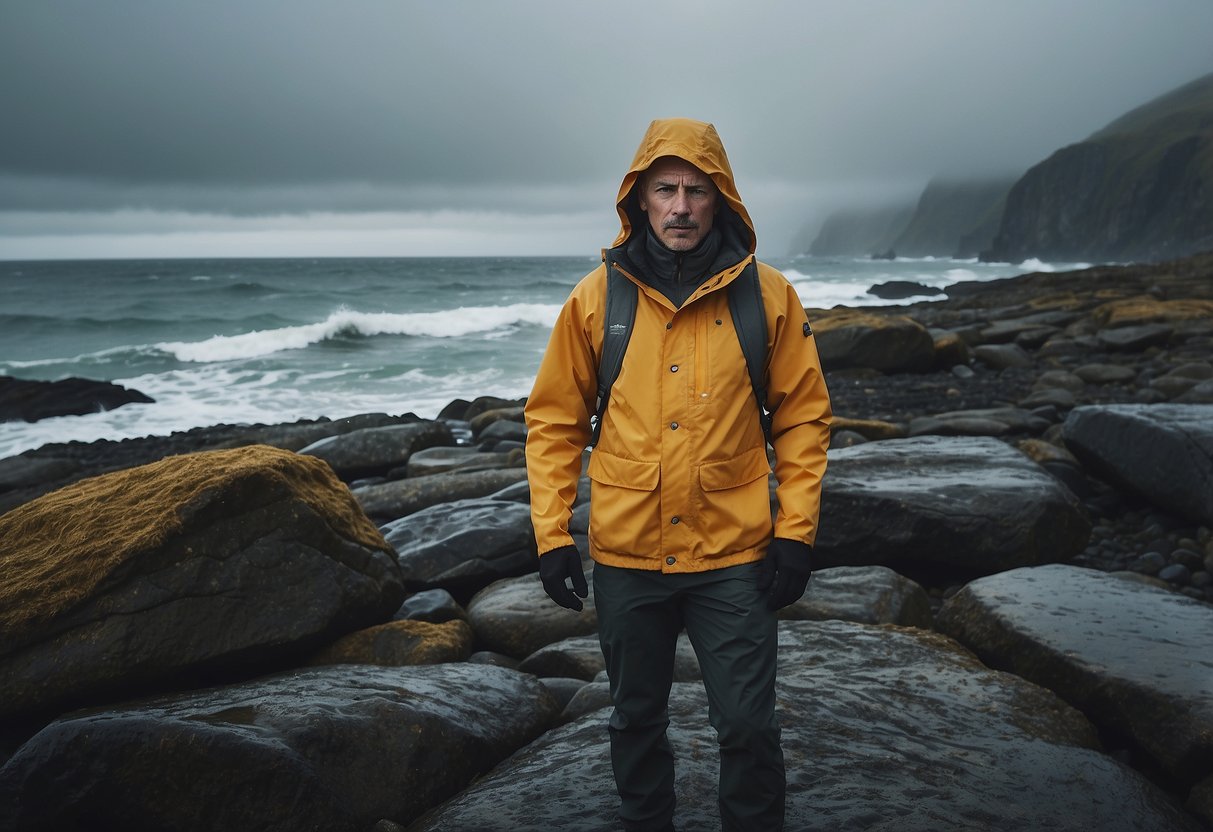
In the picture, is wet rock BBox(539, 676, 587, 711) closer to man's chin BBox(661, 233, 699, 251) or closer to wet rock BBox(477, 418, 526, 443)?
man's chin BBox(661, 233, 699, 251)

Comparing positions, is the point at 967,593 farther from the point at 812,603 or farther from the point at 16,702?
the point at 16,702

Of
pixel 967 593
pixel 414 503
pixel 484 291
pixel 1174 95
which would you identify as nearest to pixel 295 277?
pixel 484 291

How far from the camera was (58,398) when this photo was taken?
1792 centimetres

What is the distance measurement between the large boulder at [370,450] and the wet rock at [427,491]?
6.71 feet

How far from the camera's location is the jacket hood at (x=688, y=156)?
2.82m

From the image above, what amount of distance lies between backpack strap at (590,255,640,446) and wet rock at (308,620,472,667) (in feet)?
7.82

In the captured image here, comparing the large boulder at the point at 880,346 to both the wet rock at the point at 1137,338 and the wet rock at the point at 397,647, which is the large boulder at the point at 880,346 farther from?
the wet rock at the point at 397,647

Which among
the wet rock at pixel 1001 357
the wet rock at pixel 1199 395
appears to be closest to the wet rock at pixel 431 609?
the wet rock at pixel 1199 395

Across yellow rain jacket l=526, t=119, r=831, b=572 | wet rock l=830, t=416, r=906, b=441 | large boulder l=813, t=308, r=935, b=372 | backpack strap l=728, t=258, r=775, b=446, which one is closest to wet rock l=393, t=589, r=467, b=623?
yellow rain jacket l=526, t=119, r=831, b=572

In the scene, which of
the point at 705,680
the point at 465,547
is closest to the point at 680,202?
the point at 705,680

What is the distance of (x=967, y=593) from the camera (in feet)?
16.0

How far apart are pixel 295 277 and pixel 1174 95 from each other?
13979 centimetres

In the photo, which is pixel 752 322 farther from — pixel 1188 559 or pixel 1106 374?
pixel 1106 374

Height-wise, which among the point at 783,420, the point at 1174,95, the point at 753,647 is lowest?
the point at 753,647
